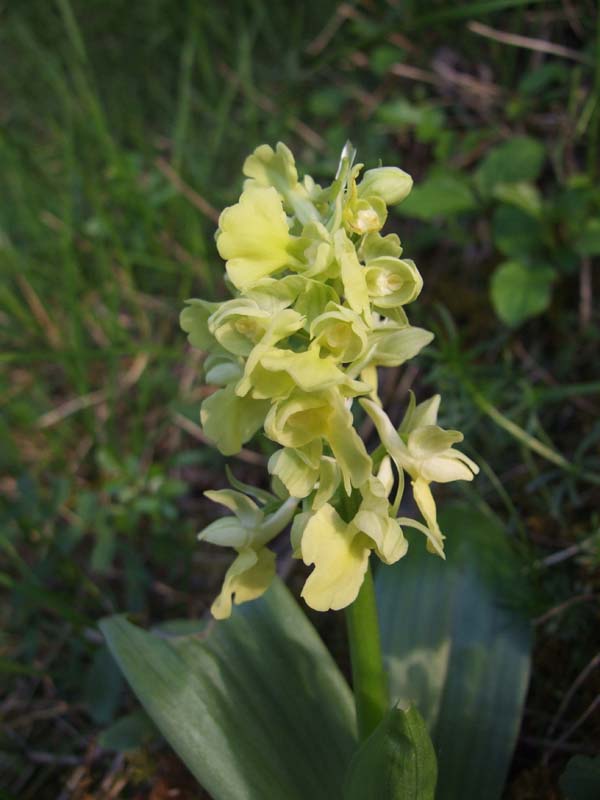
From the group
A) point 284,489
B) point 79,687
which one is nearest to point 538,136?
point 284,489

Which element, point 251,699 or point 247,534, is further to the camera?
point 251,699

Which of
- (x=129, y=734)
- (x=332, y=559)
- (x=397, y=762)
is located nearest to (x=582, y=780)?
(x=397, y=762)

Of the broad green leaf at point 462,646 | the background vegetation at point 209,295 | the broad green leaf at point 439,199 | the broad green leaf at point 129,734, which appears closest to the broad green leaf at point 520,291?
the background vegetation at point 209,295

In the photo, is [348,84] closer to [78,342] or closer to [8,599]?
[78,342]

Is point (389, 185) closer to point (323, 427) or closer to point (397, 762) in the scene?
point (323, 427)

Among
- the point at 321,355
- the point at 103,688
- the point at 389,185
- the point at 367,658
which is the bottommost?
the point at 103,688

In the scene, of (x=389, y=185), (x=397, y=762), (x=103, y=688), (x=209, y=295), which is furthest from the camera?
(x=209, y=295)
